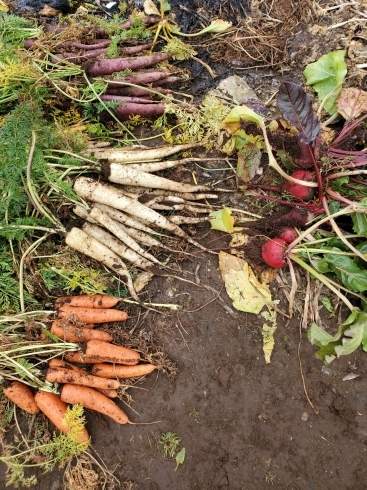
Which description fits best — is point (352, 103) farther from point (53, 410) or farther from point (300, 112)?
point (53, 410)

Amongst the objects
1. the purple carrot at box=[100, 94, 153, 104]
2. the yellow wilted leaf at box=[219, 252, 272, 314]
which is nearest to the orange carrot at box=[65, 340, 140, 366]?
the yellow wilted leaf at box=[219, 252, 272, 314]

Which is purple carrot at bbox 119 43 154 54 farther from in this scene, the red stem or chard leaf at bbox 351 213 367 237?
chard leaf at bbox 351 213 367 237

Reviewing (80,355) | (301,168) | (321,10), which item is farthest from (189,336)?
(321,10)

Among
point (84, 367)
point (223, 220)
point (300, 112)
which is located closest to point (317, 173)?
point (300, 112)

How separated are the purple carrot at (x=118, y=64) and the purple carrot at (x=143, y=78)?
0.08 meters

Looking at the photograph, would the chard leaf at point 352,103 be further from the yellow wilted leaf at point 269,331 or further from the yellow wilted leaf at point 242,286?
the yellow wilted leaf at point 269,331

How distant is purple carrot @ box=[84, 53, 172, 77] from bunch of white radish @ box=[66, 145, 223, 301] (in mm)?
626

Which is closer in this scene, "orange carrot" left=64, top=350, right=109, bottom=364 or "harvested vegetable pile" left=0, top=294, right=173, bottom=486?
"harvested vegetable pile" left=0, top=294, right=173, bottom=486

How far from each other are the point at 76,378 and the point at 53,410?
235 millimetres

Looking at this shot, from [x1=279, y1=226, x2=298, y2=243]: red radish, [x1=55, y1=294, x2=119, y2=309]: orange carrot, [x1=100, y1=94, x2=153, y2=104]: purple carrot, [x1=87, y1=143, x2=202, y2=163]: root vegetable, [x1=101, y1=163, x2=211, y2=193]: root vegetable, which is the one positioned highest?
[x1=100, y1=94, x2=153, y2=104]: purple carrot

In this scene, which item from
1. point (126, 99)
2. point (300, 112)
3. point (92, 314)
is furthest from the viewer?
point (126, 99)

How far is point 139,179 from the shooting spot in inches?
119

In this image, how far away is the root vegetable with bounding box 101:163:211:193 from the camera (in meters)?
2.96

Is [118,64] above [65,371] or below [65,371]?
above
